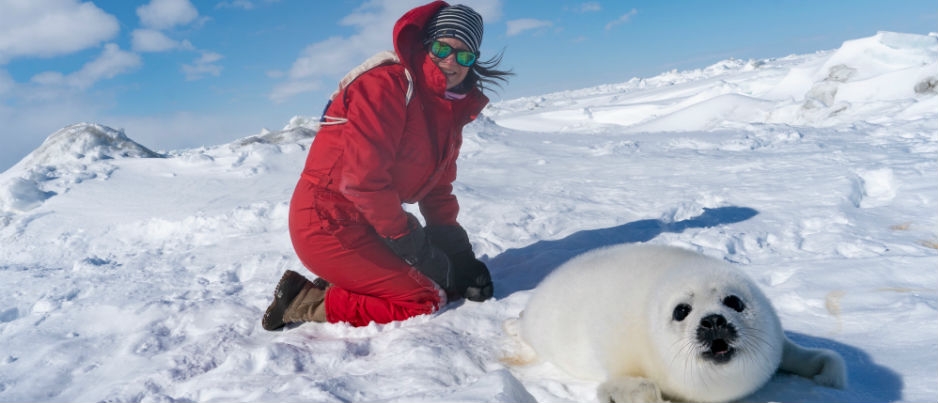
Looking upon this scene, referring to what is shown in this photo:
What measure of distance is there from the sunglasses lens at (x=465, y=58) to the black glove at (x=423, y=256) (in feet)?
2.07

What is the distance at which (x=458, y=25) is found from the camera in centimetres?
217

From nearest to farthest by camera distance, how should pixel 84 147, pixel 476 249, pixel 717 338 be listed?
pixel 717 338 → pixel 476 249 → pixel 84 147

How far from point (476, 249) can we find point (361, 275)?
102cm

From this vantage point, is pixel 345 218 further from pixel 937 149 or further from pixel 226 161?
pixel 937 149

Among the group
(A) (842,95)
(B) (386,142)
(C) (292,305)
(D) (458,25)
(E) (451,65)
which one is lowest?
(C) (292,305)

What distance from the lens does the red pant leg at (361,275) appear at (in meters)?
2.18

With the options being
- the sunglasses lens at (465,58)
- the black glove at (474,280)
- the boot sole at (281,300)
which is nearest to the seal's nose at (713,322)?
the black glove at (474,280)

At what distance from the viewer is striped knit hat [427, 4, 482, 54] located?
217 centimetres

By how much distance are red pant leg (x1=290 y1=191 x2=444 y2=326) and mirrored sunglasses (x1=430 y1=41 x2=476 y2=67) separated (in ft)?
2.34

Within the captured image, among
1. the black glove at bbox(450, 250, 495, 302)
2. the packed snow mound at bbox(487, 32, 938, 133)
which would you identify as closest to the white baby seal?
the black glove at bbox(450, 250, 495, 302)

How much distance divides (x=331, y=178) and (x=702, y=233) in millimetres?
1892

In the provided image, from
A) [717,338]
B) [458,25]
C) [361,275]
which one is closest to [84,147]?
[361,275]

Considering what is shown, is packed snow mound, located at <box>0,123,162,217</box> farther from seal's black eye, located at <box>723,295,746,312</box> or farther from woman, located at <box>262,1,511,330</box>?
seal's black eye, located at <box>723,295,746,312</box>

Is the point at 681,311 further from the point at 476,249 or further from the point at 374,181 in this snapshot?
the point at 476,249
